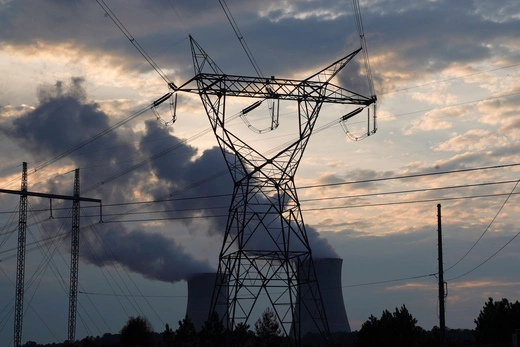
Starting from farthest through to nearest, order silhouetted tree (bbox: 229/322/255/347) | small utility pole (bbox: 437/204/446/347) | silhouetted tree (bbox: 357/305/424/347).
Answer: silhouetted tree (bbox: 357/305/424/347)
silhouetted tree (bbox: 229/322/255/347)
small utility pole (bbox: 437/204/446/347)

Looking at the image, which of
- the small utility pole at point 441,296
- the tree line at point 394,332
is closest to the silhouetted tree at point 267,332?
the tree line at point 394,332

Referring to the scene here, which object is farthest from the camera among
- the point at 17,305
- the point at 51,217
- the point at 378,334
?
the point at 378,334

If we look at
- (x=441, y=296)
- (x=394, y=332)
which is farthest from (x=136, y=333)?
(x=441, y=296)

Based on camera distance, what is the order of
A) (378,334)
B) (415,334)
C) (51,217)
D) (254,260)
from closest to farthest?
(254,260), (51,217), (378,334), (415,334)

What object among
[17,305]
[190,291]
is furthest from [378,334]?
[17,305]

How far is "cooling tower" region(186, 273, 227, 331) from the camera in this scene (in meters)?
71.8

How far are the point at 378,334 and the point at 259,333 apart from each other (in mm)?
10742

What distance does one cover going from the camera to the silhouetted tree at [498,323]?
2397 inches

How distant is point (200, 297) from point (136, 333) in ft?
40.9

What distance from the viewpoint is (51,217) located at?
5078 centimetres

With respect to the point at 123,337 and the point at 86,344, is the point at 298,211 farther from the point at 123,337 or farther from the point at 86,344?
the point at 123,337

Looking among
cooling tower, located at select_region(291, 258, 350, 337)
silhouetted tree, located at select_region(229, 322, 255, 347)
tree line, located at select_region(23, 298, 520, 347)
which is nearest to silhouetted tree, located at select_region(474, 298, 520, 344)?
tree line, located at select_region(23, 298, 520, 347)

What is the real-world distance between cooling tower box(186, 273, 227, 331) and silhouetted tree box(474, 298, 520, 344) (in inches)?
992

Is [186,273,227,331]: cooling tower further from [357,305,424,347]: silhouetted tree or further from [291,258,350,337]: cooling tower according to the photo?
[357,305,424,347]: silhouetted tree
